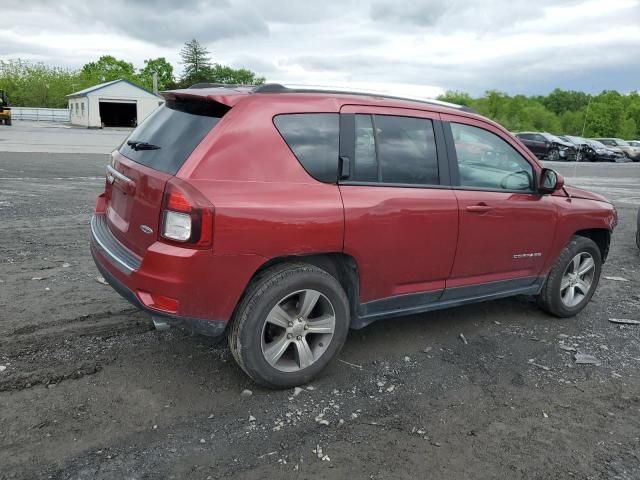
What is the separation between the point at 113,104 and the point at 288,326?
58.5 metres

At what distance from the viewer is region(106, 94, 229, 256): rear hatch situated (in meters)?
3.24

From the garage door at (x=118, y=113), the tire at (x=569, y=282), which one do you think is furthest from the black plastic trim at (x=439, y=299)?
the garage door at (x=118, y=113)

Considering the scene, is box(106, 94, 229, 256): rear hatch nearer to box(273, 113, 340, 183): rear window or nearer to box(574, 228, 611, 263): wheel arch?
box(273, 113, 340, 183): rear window

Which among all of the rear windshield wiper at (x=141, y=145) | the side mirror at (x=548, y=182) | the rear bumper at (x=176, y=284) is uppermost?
the rear windshield wiper at (x=141, y=145)

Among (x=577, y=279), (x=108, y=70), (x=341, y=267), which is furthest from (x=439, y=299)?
(x=108, y=70)

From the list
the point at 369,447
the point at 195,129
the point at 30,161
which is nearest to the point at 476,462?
the point at 369,447

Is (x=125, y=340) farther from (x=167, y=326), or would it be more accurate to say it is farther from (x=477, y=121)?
(x=477, y=121)

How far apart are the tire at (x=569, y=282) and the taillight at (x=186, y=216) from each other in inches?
133

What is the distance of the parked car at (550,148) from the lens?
1318 inches

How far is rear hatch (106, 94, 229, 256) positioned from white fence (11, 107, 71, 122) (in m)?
71.0

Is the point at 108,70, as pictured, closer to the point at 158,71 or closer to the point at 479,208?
the point at 158,71

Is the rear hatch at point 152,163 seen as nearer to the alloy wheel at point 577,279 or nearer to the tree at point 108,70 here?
the alloy wheel at point 577,279

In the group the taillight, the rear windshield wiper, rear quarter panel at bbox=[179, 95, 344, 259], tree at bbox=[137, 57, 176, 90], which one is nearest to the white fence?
tree at bbox=[137, 57, 176, 90]

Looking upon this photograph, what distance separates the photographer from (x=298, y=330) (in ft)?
11.5
